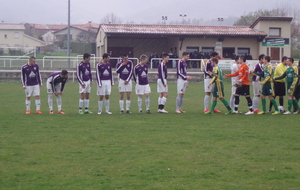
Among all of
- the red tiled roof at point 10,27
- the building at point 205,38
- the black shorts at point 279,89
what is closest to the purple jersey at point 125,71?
the black shorts at point 279,89

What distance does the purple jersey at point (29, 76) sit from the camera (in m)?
15.3

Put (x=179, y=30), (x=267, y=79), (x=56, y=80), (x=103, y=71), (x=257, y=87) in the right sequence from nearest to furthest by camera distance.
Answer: (x=267, y=79), (x=56, y=80), (x=103, y=71), (x=257, y=87), (x=179, y=30)

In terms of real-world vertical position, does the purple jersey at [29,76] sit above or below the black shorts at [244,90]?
above

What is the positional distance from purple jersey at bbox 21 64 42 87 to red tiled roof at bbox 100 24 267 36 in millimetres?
31705

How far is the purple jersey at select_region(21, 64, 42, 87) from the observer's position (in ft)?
50.3

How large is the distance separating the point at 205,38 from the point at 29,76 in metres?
36.3

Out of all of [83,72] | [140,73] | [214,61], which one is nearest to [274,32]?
[214,61]

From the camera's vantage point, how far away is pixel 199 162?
786 centimetres

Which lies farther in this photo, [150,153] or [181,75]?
[181,75]

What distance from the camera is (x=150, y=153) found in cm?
862

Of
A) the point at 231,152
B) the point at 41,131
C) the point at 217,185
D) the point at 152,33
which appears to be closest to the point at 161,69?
the point at 41,131

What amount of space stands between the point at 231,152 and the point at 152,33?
131 feet

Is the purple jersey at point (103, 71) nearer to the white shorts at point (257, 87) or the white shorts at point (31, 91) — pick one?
the white shorts at point (31, 91)

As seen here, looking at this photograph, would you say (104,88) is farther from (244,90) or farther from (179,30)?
(179,30)
